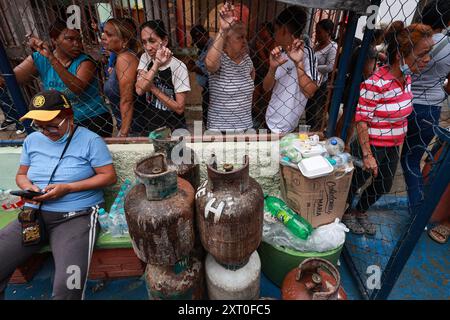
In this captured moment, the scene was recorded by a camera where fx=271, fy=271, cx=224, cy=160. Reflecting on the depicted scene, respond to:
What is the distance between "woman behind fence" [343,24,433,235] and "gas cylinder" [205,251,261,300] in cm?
123

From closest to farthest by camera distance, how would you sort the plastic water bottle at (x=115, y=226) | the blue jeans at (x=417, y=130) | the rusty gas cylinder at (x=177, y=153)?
the rusty gas cylinder at (x=177, y=153), the plastic water bottle at (x=115, y=226), the blue jeans at (x=417, y=130)

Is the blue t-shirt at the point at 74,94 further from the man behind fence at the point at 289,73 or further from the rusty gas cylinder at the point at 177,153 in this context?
the man behind fence at the point at 289,73

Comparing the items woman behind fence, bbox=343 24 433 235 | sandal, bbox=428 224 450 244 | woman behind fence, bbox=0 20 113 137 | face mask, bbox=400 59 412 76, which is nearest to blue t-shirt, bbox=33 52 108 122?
woman behind fence, bbox=0 20 113 137

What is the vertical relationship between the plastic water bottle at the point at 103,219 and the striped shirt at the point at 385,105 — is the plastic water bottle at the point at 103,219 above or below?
below

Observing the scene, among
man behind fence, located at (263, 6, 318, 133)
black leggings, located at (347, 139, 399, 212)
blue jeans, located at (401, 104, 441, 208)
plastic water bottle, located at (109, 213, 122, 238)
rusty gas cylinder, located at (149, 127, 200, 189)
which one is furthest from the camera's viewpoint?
blue jeans, located at (401, 104, 441, 208)

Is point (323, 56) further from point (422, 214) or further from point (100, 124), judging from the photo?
point (100, 124)

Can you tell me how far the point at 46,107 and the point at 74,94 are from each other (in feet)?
1.78

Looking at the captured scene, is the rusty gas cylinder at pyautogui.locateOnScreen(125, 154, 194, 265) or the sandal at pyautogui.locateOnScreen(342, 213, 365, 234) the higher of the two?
the rusty gas cylinder at pyautogui.locateOnScreen(125, 154, 194, 265)

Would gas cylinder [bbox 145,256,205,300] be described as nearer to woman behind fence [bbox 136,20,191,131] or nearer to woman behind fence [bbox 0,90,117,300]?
woman behind fence [bbox 0,90,117,300]

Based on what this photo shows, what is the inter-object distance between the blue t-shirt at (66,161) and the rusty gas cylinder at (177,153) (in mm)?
531

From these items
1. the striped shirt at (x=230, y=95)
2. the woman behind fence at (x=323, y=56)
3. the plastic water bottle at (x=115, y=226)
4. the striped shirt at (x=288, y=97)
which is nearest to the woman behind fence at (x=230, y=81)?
the striped shirt at (x=230, y=95)

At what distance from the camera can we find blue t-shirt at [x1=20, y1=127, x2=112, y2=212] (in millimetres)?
1967

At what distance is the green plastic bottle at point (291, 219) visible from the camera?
79.2 inches

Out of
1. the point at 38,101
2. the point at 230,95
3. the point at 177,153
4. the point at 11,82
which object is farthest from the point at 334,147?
the point at 11,82
